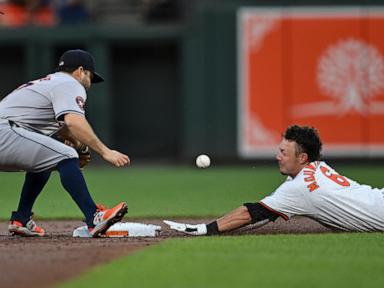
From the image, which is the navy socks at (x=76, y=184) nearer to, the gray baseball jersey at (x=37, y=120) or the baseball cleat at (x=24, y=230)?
the gray baseball jersey at (x=37, y=120)

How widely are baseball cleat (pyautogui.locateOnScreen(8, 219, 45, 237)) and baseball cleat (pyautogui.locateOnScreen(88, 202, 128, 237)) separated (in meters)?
0.75

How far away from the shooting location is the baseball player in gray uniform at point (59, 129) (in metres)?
7.14

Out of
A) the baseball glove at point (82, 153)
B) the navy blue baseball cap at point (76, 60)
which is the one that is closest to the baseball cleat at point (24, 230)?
the baseball glove at point (82, 153)

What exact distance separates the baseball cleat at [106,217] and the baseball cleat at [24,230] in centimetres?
75

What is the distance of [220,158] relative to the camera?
17.9 metres

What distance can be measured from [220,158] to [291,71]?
2123 millimetres

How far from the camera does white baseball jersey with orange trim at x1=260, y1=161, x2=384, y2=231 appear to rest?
7.35 metres

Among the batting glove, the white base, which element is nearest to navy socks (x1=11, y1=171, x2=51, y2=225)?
the white base

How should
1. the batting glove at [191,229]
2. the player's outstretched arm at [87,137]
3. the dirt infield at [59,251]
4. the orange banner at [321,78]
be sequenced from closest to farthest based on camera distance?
the dirt infield at [59,251] < the player's outstretched arm at [87,137] < the batting glove at [191,229] < the orange banner at [321,78]

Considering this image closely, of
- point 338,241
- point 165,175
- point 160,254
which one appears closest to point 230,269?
point 160,254

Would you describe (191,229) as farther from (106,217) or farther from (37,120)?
(37,120)

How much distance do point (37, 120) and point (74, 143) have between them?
0.47m

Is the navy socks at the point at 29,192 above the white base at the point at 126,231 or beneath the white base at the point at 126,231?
above

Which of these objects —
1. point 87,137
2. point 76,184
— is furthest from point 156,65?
point 87,137
